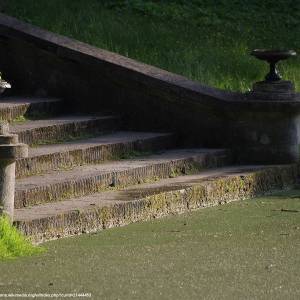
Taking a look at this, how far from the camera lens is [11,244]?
8.40m

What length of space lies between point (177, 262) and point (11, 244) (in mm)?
1018

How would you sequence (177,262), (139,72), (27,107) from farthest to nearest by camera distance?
(139,72)
(27,107)
(177,262)

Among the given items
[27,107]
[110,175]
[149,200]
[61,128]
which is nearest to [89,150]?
[61,128]

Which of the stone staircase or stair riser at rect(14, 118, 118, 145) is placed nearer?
the stone staircase

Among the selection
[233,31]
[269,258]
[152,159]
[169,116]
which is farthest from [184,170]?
[233,31]

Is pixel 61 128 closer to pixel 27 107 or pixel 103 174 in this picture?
pixel 27 107

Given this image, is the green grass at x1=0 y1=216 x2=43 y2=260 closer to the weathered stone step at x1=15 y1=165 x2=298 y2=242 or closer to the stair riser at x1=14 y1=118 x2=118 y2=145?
the weathered stone step at x1=15 y1=165 x2=298 y2=242

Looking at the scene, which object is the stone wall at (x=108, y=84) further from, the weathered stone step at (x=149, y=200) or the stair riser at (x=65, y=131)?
the weathered stone step at (x=149, y=200)

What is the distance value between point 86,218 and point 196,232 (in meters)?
0.77

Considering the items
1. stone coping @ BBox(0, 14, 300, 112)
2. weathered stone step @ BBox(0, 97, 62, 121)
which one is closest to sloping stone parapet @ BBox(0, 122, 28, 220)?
weathered stone step @ BBox(0, 97, 62, 121)

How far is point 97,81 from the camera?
1312cm

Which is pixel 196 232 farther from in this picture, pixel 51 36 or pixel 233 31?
pixel 233 31

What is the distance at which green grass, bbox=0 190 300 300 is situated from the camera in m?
7.43

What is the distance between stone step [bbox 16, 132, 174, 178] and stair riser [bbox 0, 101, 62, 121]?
662 mm
